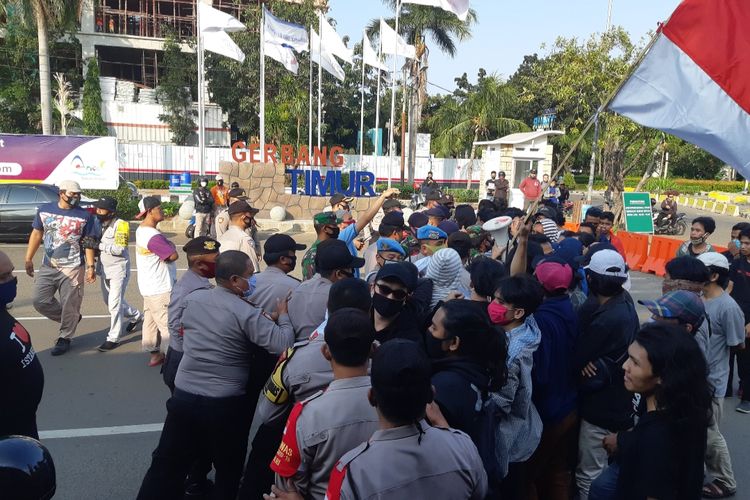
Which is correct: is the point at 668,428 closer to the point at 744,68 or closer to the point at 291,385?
the point at 291,385

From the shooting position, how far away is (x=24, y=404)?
311cm

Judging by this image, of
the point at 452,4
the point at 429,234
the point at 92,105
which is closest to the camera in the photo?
the point at 429,234

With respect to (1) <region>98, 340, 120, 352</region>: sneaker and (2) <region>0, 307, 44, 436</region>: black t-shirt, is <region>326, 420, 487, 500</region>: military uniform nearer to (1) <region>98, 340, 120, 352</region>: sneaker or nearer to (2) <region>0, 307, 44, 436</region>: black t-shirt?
(2) <region>0, 307, 44, 436</region>: black t-shirt

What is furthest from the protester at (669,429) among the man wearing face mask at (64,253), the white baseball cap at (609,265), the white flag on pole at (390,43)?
the white flag on pole at (390,43)

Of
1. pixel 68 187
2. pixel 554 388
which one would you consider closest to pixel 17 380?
pixel 554 388

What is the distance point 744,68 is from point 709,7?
501 millimetres

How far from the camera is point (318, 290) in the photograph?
3.82 meters

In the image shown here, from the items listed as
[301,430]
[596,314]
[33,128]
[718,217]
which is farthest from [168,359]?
[33,128]

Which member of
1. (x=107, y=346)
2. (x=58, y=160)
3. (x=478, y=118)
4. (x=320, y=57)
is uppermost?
(x=320, y=57)

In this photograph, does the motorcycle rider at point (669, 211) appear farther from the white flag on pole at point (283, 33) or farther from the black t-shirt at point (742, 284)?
the black t-shirt at point (742, 284)

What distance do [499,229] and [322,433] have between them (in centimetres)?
469

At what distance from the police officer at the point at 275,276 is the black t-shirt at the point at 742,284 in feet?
13.7

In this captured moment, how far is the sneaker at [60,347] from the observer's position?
6758mm

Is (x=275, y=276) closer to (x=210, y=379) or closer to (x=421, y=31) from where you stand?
(x=210, y=379)
